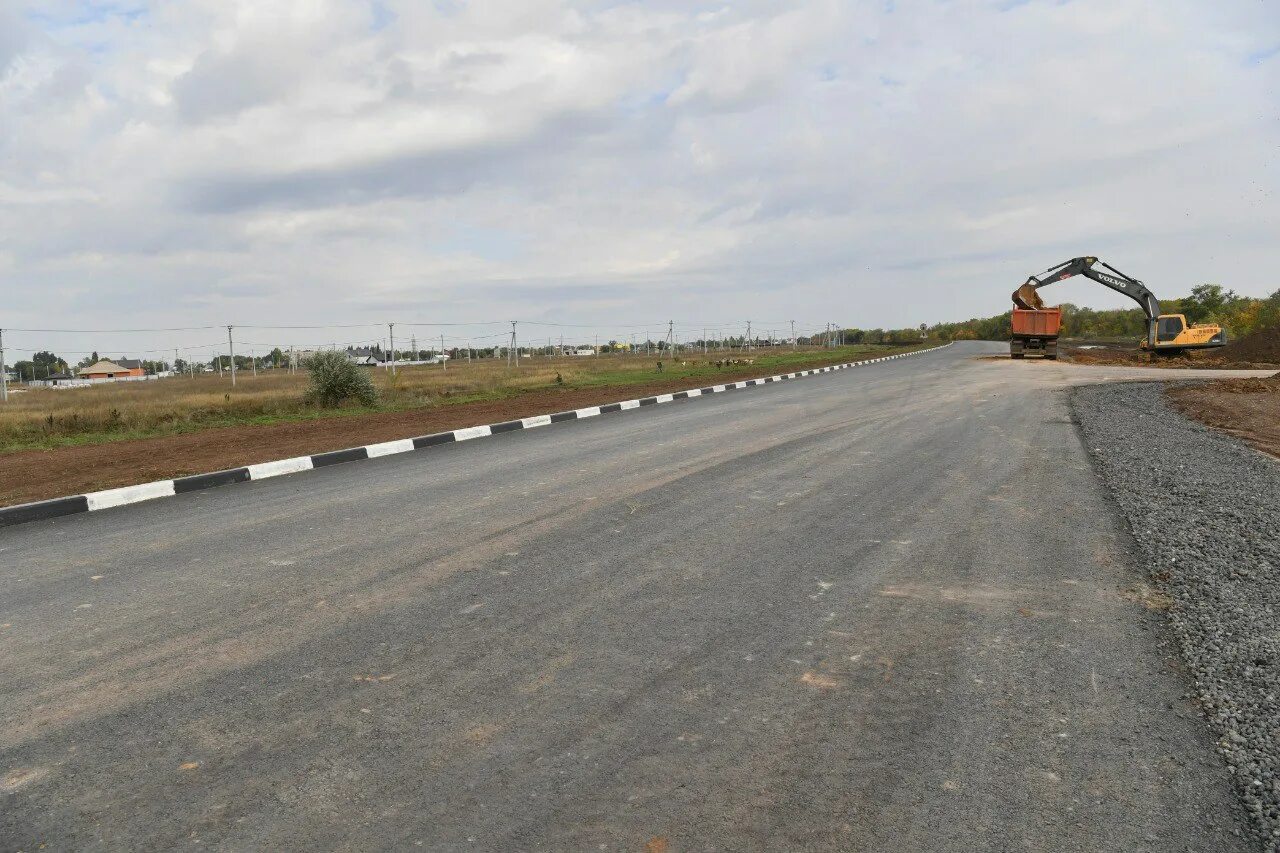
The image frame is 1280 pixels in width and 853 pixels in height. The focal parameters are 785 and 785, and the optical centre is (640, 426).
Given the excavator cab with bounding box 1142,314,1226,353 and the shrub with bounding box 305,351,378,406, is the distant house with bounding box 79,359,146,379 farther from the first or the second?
the excavator cab with bounding box 1142,314,1226,353

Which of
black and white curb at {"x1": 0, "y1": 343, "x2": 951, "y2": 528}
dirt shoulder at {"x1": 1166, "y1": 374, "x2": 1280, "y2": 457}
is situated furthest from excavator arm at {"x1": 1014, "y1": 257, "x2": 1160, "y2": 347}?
black and white curb at {"x1": 0, "y1": 343, "x2": 951, "y2": 528}

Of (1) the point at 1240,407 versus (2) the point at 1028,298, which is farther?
(2) the point at 1028,298

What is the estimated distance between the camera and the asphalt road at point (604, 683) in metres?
2.17

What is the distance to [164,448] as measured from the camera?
1173 centimetres

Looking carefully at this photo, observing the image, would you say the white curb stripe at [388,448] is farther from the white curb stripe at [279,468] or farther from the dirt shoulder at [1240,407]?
the dirt shoulder at [1240,407]

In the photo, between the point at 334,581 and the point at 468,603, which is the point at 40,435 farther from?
the point at 468,603

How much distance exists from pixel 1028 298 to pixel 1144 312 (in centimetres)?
426

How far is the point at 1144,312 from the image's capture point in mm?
31234

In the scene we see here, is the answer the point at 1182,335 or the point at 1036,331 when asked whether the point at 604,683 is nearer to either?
the point at 1036,331

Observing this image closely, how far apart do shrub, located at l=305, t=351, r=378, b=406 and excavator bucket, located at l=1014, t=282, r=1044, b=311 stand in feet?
85.5

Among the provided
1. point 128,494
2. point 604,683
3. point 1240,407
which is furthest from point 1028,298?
point 604,683

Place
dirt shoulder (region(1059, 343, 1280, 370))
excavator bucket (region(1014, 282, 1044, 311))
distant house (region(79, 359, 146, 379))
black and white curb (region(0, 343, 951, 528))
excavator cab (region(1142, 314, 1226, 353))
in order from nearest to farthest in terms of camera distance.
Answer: black and white curb (region(0, 343, 951, 528)) < dirt shoulder (region(1059, 343, 1280, 370)) < excavator cab (region(1142, 314, 1226, 353)) < excavator bucket (region(1014, 282, 1044, 311)) < distant house (region(79, 359, 146, 379))

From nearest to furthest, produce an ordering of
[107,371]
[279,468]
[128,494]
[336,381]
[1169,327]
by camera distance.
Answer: [128,494], [279,468], [336,381], [1169,327], [107,371]

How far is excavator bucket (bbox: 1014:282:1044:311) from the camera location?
3222cm
